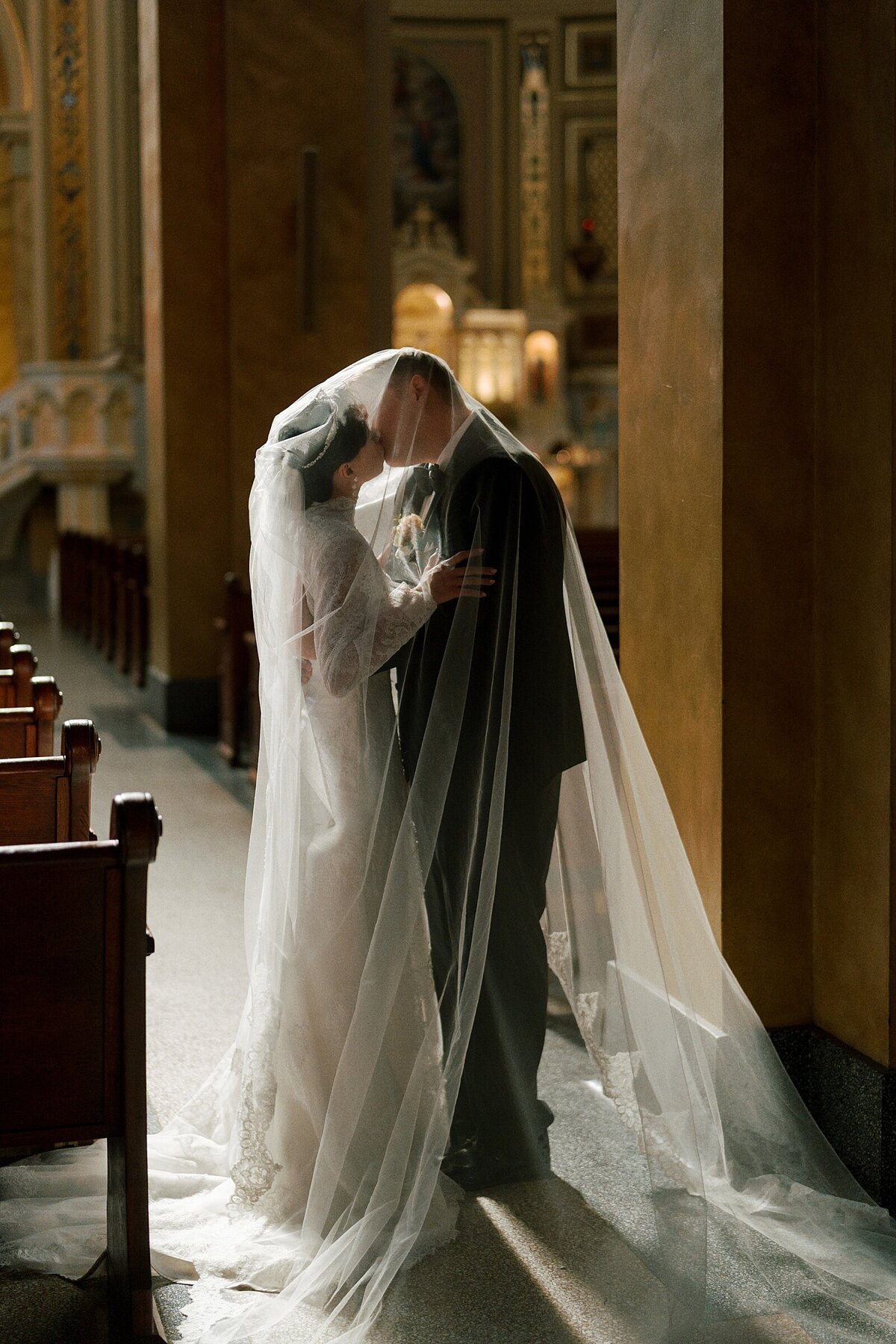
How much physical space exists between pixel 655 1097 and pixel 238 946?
6.69 ft

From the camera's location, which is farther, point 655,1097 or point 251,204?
point 251,204

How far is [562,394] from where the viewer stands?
19.9 metres

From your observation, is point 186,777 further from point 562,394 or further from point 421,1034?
point 562,394

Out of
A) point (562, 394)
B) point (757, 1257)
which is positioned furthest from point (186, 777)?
point (562, 394)

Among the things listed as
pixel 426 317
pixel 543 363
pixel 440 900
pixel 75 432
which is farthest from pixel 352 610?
pixel 543 363

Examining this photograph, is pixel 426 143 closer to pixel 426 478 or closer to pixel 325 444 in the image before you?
pixel 426 478

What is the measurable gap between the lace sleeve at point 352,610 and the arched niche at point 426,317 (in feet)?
56.1

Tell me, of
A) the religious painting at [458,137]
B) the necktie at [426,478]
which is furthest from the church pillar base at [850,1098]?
the religious painting at [458,137]

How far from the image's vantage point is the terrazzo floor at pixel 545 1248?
2.38 m

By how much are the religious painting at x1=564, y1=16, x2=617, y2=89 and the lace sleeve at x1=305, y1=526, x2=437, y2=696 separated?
18592mm

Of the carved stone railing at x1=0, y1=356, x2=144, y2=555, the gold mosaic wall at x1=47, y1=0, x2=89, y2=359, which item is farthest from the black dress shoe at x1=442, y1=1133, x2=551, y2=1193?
the gold mosaic wall at x1=47, y1=0, x2=89, y2=359

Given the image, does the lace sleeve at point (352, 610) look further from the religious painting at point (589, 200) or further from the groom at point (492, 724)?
the religious painting at point (589, 200)

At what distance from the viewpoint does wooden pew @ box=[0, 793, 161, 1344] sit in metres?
2.13

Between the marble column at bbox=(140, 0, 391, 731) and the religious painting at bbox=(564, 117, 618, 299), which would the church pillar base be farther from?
the religious painting at bbox=(564, 117, 618, 299)
